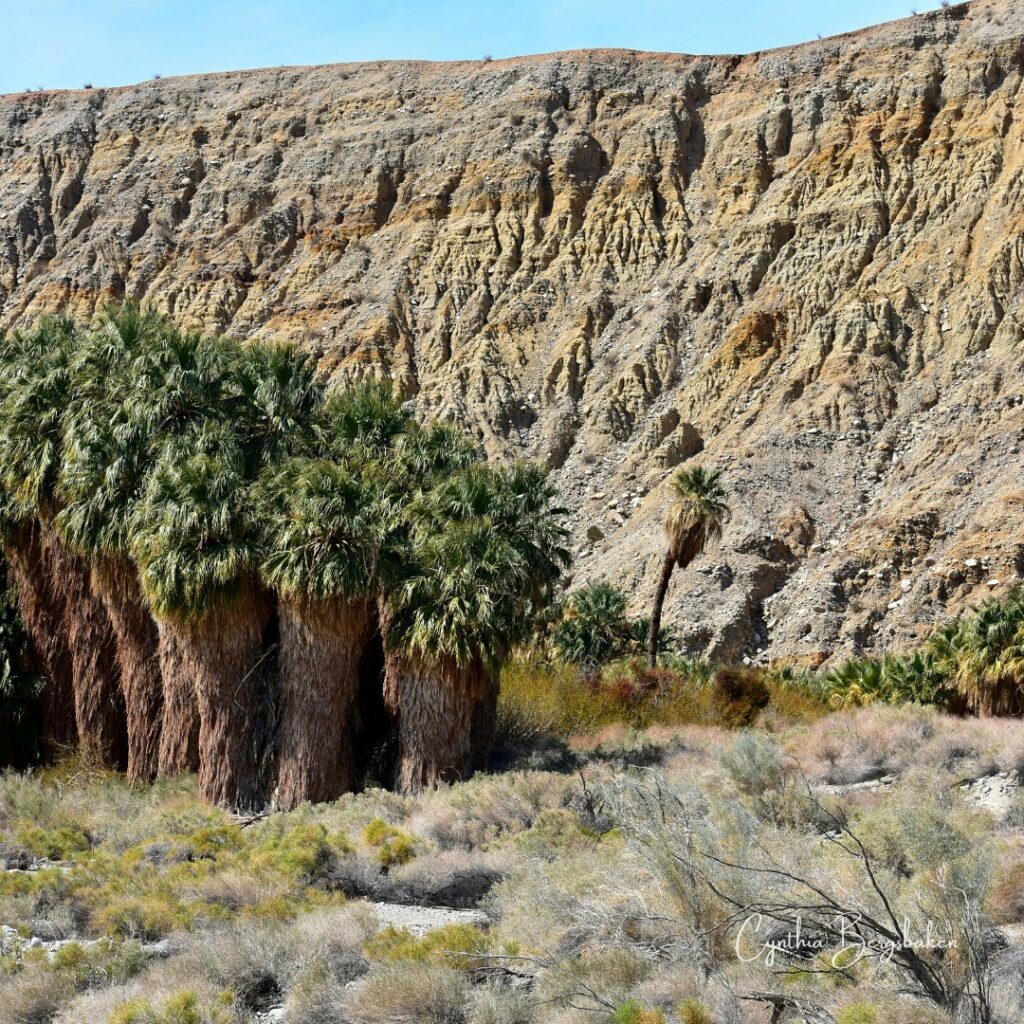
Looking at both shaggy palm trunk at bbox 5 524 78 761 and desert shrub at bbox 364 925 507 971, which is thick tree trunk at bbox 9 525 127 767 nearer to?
shaggy palm trunk at bbox 5 524 78 761

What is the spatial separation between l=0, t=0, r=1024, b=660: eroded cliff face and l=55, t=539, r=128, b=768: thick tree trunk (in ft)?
73.8

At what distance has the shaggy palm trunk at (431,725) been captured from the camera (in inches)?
953

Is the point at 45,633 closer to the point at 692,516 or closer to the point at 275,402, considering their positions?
the point at 275,402

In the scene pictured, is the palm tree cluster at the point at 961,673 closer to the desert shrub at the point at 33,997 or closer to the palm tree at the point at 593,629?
the palm tree at the point at 593,629

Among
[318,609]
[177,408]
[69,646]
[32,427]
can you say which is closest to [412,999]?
[318,609]

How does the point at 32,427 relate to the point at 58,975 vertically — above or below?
above

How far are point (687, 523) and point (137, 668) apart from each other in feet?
59.0

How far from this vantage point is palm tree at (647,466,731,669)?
129ft

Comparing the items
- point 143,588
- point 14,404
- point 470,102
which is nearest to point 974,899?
point 143,588

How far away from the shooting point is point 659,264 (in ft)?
209

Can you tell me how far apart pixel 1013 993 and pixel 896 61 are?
204 ft

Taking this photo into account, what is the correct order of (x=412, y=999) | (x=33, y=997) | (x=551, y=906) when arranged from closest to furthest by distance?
(x=412, y=999), (x=33, y=997), (x=551, y=906)

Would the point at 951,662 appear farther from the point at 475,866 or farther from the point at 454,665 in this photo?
the point at 475,866

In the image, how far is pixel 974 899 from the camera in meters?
10.2
